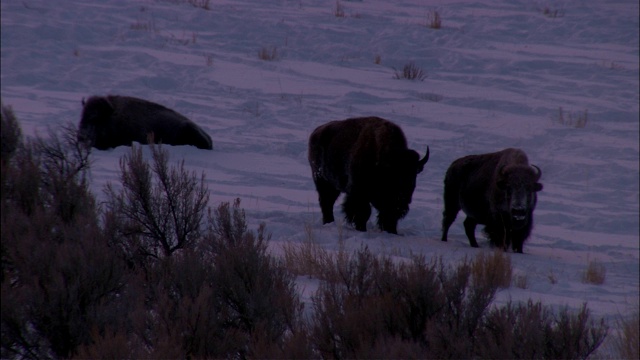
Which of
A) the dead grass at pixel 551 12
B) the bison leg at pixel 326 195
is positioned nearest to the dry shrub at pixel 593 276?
the bison leg at pixel 326 195

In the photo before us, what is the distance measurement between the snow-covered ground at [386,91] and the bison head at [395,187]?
30 centimetres

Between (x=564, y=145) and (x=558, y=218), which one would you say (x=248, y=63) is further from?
(x=558, y=218)

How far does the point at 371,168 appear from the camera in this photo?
34.5 feet

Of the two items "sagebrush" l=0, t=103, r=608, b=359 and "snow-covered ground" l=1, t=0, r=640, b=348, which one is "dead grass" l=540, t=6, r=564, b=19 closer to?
"snow-covered ground" l=1, t=0, r=640, b=348

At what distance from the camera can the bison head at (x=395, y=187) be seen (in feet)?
34.0

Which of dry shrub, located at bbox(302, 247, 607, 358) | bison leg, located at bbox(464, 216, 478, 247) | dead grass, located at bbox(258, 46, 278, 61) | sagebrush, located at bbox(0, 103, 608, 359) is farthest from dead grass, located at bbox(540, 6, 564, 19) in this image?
dry shrub, located at bbox(302, 247, 607, 358)

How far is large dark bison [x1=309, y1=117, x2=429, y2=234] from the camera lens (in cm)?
1040

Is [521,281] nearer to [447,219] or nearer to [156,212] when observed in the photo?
[156,212]

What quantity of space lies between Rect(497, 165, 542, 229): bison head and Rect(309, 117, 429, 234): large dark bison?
3.05 ft

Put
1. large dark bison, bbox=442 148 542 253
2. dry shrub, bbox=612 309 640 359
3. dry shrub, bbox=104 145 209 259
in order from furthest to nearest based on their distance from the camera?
large dark bison, bbox=442 148 542 253
dry shrub, bbox=104 145 209 259
dry shrub, bbox=612 309 640 359

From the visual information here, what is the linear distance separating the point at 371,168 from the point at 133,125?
5305mm

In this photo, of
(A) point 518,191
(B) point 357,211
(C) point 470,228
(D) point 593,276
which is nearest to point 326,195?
(B) point 357,211

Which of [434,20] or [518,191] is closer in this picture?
[518,191]

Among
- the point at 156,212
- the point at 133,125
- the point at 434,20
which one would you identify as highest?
the point at 434,20
